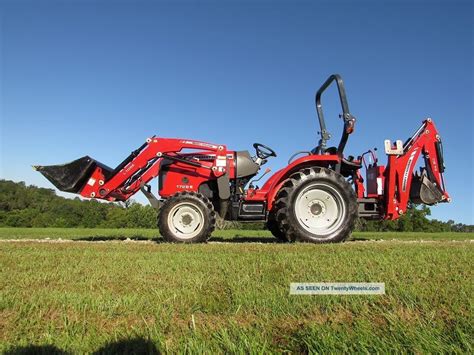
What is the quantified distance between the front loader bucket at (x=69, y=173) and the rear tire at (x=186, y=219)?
2.06 meters

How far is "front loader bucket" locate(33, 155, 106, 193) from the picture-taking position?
29.9 feet

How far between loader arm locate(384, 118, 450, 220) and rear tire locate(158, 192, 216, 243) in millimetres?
3892

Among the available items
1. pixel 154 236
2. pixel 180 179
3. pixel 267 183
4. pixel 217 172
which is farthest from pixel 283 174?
pixel 154 236

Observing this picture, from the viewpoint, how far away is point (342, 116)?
9.18 m

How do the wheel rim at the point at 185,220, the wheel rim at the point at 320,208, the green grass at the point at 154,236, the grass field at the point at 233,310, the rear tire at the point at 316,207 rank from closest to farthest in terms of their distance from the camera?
the grass field at the point at 233,310 → the rear tire at the point at 316,207 → the wheel rim at the point at 320,208 → the wheel rim at the point at 185,220 → the green grass at the point at 154,236

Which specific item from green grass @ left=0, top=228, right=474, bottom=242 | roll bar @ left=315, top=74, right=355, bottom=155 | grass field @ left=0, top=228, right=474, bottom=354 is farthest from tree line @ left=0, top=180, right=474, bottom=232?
grass field @ left=0, top=228, right=474, bottom=354

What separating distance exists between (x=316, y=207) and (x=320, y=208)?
0.08 m

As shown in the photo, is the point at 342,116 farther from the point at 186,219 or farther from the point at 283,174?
the point at 186,219

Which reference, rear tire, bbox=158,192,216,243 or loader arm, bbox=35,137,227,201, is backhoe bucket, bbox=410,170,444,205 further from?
rear tire, bbox=158,192,216,243

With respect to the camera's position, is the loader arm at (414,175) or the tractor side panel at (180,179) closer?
the loader arm at (414,175)

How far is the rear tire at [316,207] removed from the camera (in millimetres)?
8242

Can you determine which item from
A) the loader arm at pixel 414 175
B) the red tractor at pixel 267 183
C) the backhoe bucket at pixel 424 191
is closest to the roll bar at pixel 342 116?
the red tractor at pixel 267 183

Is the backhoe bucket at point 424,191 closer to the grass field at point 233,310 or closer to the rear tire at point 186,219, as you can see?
the rear tire at point 186,219

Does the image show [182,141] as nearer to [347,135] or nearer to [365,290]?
[347,135]
